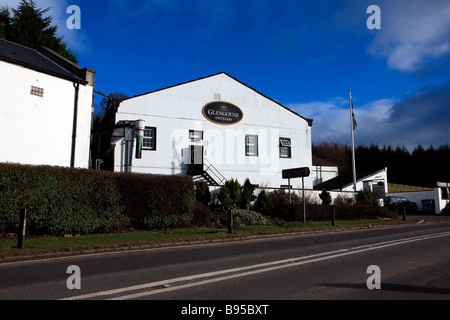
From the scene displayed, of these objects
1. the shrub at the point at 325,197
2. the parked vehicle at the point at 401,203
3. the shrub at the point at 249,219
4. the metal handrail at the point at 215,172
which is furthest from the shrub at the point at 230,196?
the parked vehicle at the point at 401,203

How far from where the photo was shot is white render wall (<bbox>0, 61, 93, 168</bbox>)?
57.1 ft

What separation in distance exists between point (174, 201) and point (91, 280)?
32.3 feet

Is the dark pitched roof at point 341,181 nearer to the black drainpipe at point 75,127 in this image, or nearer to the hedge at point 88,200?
the hedge at point 88,200

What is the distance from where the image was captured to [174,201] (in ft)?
53.1

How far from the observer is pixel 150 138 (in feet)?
83.3

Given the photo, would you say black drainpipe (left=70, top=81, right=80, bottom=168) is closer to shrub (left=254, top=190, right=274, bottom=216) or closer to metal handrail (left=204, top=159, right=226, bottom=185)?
metal handrail (left=204, top=159, right=226, bottom=185)

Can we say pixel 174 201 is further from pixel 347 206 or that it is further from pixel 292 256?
pixel 347 206

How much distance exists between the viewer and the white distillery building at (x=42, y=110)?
57.4 feet

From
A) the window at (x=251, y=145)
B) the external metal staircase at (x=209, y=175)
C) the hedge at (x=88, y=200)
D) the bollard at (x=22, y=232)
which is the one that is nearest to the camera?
the bollard at (x=22, y=232)

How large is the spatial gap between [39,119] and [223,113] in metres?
13.5

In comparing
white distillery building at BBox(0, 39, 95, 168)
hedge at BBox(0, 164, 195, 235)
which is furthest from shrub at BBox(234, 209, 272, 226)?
white distillery building at BBox(0, 39, 95, 168)

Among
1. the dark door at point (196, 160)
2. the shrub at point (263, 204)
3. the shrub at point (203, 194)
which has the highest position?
the dark door at point (196, 160)

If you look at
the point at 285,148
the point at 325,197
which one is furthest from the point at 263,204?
the point at 285,148

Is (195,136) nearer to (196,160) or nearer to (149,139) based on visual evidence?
(196,160)
